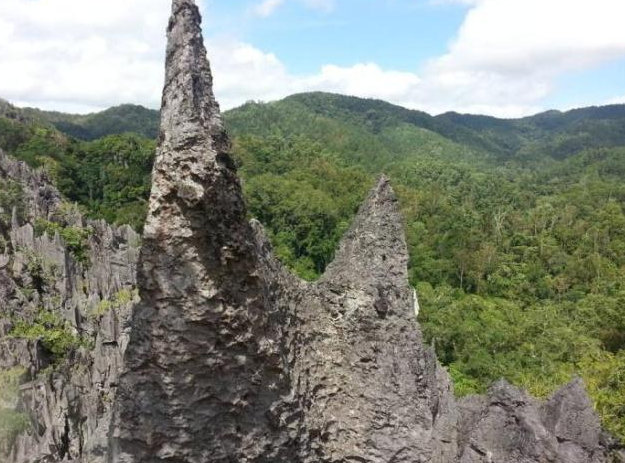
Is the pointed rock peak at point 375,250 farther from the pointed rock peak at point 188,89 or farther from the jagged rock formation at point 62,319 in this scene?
the jagged rock formation at point 62,319

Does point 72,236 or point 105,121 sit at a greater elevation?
point 105,121

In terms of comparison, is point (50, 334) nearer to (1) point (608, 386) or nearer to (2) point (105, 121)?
(1) point (608, 386)

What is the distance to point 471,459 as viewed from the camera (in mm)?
7582

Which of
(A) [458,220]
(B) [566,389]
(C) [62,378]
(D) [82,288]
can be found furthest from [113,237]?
(A) [458,220]

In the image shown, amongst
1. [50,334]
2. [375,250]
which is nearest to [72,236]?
[50,334]

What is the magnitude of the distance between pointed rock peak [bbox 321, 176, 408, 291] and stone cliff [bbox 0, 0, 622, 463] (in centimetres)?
2

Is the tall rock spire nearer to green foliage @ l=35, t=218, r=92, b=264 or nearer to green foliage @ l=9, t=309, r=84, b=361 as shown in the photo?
green foliage @ l=9, t=309, r=84, b=361

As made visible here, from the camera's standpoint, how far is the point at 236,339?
13.9 feet

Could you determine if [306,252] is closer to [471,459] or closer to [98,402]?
[98,402]

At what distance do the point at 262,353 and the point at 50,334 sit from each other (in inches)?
717

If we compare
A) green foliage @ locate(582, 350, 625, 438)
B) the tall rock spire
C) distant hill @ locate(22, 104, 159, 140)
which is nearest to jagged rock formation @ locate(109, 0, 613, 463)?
the tall rock spire

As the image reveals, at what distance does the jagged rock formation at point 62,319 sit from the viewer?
13.6 metres

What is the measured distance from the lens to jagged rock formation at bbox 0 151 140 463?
13633 millimetres

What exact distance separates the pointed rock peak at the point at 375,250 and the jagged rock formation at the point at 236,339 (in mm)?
25
